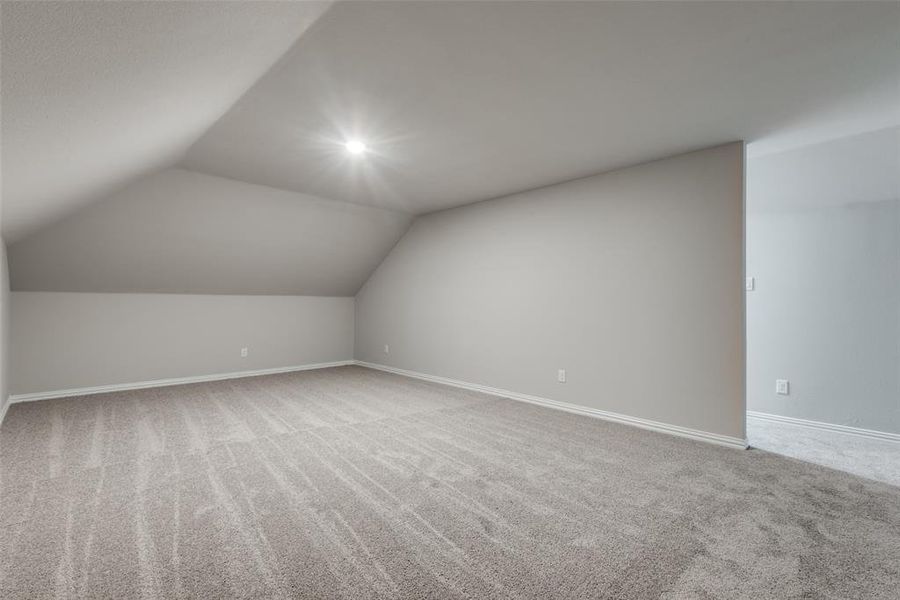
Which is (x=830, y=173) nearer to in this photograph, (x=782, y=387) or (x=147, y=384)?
Answer: (x=782, y=387)

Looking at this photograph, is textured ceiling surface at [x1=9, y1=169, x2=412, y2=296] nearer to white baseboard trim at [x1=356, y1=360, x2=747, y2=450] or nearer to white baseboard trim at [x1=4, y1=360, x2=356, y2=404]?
white baseboard trim at [x1=4, y1=360, x2=356, y2=404]

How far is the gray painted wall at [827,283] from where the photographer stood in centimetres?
328

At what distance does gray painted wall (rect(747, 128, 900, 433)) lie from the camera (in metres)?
3.28

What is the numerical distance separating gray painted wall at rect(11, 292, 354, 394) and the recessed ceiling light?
3483 mm

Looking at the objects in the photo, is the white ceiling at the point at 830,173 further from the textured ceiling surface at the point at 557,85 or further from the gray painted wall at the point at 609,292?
the gray painted wall at the point at 609,292

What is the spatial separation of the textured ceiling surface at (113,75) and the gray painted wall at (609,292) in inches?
115

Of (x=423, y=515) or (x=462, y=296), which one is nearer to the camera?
(x=423, y=515)

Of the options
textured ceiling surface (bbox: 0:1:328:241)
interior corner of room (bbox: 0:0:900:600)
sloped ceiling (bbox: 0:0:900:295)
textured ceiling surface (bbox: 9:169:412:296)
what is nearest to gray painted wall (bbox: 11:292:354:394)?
interior corner of room (bbox: 0:0:900:600)

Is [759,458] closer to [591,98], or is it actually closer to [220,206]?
[591,98]

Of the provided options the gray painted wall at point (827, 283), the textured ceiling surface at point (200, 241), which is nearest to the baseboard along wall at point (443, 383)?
the textured ceiling surface at point (200, 241)

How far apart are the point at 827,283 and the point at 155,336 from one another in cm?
721

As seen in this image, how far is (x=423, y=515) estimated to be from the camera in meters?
1.98

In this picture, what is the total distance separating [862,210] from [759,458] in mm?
2424

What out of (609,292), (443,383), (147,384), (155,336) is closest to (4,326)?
(155,336)
